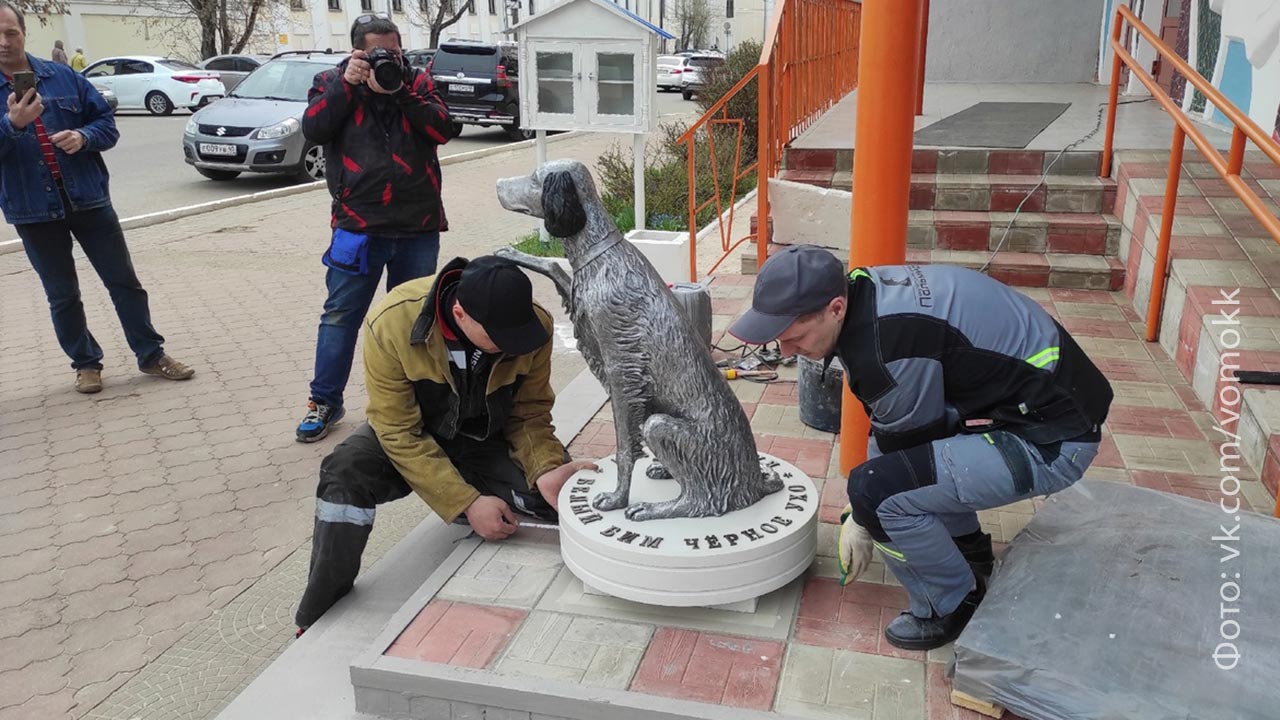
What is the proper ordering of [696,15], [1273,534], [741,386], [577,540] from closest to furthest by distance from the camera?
1. [1273,534]
2. [577,540]
3. [741,386]
4. [696,15]

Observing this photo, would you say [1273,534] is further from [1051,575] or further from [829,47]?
[829,47]

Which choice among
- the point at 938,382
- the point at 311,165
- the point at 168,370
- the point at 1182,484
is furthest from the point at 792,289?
the point at 311,165

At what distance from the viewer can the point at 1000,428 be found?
8.66 ft

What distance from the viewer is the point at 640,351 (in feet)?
9.53

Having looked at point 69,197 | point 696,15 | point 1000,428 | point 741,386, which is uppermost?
point 696,15

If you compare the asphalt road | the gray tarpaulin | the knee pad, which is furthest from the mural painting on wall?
the asphalt road

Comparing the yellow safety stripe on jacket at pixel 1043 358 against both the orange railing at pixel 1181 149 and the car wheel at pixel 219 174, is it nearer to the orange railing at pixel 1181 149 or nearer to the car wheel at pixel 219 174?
the orange railing at pixel 1181 149

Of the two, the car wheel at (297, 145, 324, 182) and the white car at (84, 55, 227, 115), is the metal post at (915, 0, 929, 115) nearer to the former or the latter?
the car wheel at (297, 145, 324, 182)

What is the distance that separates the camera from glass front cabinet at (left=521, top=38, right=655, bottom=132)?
7680mm

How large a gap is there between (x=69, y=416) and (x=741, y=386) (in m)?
3.69

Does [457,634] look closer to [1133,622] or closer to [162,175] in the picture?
[1133,622]

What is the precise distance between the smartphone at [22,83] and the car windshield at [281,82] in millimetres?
8989

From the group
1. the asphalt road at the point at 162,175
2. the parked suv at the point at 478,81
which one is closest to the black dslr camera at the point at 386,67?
the asphalt road at the point at 162,175

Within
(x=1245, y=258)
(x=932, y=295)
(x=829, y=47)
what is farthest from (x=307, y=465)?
(x=829, y=47)
